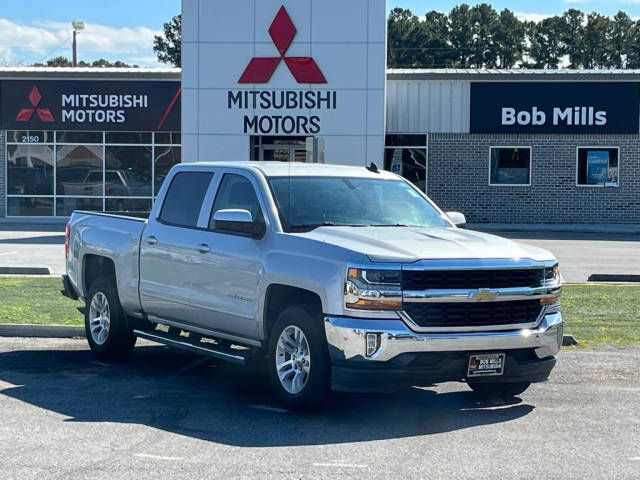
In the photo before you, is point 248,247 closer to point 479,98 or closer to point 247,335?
point 247,335

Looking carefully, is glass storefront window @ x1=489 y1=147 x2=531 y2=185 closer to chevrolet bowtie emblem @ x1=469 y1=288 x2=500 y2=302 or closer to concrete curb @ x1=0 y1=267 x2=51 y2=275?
concrete curb @ x1=0 y1=267 x2=51 y2=275

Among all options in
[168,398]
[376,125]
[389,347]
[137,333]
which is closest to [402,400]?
[389,347]

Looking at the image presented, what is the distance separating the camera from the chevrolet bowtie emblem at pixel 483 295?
25.4 feet

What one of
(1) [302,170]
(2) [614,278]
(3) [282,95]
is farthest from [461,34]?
(1) [302,170]

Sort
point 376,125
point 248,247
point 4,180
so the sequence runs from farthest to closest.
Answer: point 4,180
point 376,125
point 248,247

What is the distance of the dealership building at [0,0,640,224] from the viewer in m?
31.4

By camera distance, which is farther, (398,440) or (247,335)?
(247,335)

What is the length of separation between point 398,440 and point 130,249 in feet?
13.1

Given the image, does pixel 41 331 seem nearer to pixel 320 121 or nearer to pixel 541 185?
pixel 320 121

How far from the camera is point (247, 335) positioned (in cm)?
876

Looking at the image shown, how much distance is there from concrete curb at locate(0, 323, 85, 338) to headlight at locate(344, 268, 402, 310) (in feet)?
17.1

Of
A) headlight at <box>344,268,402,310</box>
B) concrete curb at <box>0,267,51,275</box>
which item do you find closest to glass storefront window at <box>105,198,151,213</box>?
concrete curb at <box>0,267,51,275</box>

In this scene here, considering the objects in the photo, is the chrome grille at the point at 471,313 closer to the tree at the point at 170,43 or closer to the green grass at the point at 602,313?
the green grass at the point at 602,313

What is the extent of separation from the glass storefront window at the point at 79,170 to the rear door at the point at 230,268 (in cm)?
2794
